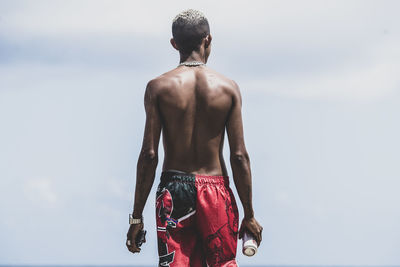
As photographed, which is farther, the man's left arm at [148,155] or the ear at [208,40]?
the ear at [208,40]

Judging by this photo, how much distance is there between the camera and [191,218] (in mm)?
6535

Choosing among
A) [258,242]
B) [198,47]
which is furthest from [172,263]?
[198,47]

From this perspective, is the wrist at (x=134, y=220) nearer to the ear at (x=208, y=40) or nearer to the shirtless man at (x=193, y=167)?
the shirtless man at (x=193, y=167)

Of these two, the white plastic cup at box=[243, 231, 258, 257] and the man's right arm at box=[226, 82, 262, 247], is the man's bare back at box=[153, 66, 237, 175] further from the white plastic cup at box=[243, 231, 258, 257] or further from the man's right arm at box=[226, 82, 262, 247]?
the white plastic cup at box=[243, 231, 258, 257]

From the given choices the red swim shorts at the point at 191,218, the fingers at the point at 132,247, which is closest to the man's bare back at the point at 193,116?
the red swim shorts at the point at 191,218

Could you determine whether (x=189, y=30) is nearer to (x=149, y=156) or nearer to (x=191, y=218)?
(x=149, y=156)

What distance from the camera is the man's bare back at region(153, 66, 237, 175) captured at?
6414 mm

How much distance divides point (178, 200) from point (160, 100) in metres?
0.93

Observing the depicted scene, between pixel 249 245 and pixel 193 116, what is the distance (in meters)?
1.31

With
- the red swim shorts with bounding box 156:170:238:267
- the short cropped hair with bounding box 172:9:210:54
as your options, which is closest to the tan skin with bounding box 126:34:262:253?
the red swim shorts with bounding box 156:170:238:267

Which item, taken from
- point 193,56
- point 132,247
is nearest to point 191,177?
point 132,247

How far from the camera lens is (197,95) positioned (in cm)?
646

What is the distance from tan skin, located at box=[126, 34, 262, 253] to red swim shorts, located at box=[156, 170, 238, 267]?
12 centimetres

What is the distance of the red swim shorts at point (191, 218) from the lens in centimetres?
648
